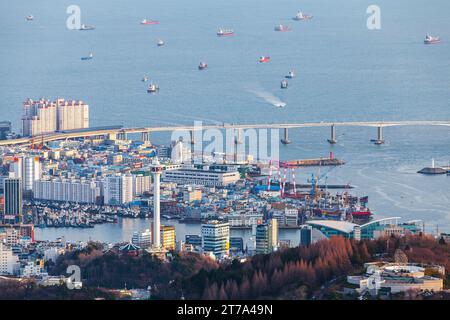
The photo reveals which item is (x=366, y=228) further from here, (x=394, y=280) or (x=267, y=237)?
(x=394, y=280)

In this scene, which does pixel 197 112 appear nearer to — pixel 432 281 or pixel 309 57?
pixel 309 57

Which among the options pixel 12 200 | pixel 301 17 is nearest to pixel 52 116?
pixel 12 200

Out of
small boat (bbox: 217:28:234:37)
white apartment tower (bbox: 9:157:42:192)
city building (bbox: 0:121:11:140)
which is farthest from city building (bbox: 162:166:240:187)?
small boat (bbox: 217:28:234:37)

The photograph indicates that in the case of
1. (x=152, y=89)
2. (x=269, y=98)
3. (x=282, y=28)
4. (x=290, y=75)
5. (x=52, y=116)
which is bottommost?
(x=52, y=116)

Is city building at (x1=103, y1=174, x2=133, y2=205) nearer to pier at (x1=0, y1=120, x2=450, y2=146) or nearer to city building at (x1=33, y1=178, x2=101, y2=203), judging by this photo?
city building at (x1=33, y1=178, x2=101, y2=203)

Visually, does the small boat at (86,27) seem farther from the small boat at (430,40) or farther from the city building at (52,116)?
the city building at (52,116)

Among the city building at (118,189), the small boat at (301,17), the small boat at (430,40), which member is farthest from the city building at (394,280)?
the small boat at (301,17)
